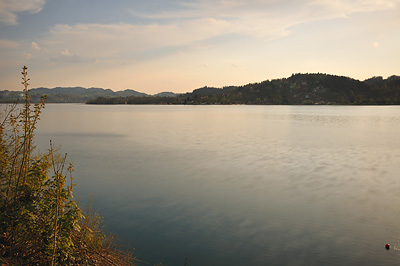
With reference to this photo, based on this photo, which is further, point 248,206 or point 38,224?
point 248,206

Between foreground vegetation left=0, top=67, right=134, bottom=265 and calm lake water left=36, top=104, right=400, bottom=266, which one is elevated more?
foreground vegetation left=0, top=67, right=134, bottom=265

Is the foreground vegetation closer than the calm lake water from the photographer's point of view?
Yes

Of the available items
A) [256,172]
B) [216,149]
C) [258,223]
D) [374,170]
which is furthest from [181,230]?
[216,149]

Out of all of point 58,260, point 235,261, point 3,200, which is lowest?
point 235,261

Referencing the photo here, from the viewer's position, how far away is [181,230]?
1351cm

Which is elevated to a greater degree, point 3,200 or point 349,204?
point 3,200

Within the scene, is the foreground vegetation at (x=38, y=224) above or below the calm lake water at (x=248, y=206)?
above

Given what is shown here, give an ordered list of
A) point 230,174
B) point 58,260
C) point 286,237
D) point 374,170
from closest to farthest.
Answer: point 58,260, point 286,237, point 230,174, point 374,170

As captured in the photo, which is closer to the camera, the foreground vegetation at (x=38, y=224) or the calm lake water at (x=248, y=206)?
the foreground vegetation at (x=38, y=224)

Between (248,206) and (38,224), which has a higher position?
(38,224)

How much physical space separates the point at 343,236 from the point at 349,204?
5064 mm

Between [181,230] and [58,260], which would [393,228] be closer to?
[181,230]

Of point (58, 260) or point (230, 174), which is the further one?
point (230, 174)

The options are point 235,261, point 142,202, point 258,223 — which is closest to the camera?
point 235,261
